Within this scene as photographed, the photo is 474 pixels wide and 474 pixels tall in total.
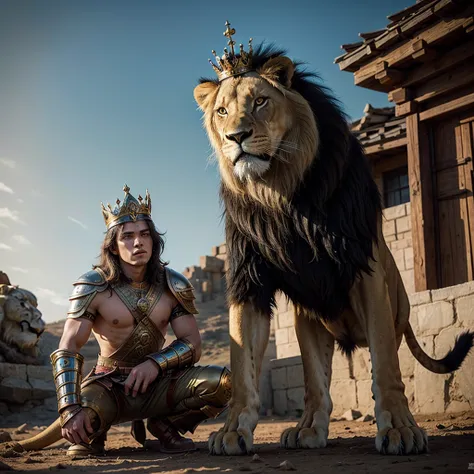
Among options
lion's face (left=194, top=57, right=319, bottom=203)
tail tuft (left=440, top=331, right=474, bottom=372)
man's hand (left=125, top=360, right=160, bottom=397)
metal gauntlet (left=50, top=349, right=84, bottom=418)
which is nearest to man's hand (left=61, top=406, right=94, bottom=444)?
metal gauntlet (left=50, top=349, right=84, bottom=418)

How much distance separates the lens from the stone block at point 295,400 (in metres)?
8.41

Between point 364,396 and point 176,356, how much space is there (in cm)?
396

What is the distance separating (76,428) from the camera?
11.4 ft

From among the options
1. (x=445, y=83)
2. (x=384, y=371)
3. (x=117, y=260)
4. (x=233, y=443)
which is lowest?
(x=233, y=443)

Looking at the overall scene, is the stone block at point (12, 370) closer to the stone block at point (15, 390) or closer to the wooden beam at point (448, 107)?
the stone block at point (15, 390)

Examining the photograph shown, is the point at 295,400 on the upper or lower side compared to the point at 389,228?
lower

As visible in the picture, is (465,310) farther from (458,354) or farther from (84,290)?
(84,290)

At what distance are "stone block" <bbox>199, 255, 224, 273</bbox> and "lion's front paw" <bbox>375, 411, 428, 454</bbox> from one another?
83.9ft

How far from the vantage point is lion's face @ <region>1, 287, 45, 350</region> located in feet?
26.7

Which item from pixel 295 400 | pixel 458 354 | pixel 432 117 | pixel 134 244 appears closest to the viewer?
pixel 134 244

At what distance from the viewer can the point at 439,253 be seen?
753cm

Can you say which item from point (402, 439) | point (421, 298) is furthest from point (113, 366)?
point (421, 298)

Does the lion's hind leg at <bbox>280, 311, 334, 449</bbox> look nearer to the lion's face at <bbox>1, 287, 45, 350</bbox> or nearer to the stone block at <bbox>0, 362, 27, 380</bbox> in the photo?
the lion's face at <bbox>1, 287, 45, 350</bbox>

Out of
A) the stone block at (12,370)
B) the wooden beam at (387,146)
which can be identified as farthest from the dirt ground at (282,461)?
the wooden beam at (387,146)
